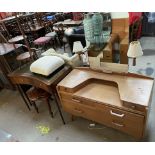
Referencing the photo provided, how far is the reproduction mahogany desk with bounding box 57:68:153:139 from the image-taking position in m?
1.41

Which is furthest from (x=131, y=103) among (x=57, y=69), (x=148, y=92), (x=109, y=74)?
(x=57, y=69)

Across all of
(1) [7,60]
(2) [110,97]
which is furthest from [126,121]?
(1) [7,60]

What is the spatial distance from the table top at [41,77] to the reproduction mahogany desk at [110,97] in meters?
0.08

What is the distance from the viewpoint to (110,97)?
1588mm

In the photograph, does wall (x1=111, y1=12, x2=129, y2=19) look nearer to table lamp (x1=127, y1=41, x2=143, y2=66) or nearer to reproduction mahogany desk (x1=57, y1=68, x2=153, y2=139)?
table lamp (x1=127, y1=41, x2=143, y2=66)

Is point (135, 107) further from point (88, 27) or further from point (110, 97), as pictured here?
point (88, 27)

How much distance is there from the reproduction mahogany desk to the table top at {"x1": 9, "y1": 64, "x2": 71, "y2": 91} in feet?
0.26

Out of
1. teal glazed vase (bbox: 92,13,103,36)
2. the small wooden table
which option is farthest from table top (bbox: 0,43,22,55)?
teal glazed vase (bbox: 92,13,103,36)

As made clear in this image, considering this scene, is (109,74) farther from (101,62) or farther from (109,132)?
(109,132)

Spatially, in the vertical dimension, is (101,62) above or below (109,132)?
above

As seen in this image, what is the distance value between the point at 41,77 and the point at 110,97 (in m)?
0.86

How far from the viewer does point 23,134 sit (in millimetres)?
2031

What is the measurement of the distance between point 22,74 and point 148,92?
59.6 inches
